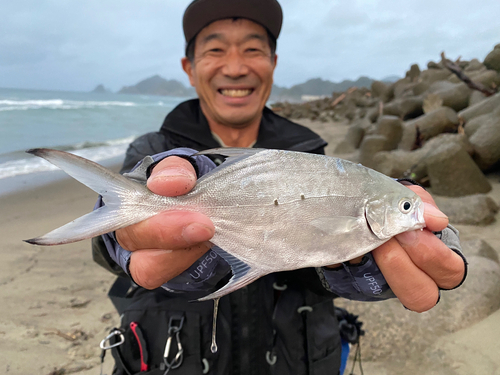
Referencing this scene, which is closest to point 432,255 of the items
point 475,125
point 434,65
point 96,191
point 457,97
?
point 96,191

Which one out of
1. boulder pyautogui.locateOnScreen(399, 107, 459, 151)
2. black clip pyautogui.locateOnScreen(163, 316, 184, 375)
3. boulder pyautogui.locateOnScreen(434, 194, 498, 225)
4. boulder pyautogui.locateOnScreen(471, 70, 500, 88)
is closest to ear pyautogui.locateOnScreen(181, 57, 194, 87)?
black clip pyautogui.locateOnScreen(163, 316, 184, 375)

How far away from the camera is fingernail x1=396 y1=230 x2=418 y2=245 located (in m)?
1.32

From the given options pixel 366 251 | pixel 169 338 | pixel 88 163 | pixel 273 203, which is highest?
pixel 88 163

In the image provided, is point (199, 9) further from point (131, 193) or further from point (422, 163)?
point (422, 163)

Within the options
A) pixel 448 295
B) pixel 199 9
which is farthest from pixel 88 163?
pixel 448 295

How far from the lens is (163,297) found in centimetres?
210

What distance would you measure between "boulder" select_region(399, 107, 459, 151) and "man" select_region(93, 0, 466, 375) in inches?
219

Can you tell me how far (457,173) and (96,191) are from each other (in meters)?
5.30

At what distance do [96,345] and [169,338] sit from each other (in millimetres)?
1490

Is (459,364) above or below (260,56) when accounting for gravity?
below

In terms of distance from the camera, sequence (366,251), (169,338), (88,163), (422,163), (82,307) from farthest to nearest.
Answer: (422,163) → (82,307) → (169,338) → (366,251) → (88,163)

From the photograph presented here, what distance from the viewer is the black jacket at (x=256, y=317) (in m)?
2.00

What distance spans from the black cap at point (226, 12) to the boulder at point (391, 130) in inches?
235

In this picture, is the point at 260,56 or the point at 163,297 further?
the point at 260,56
